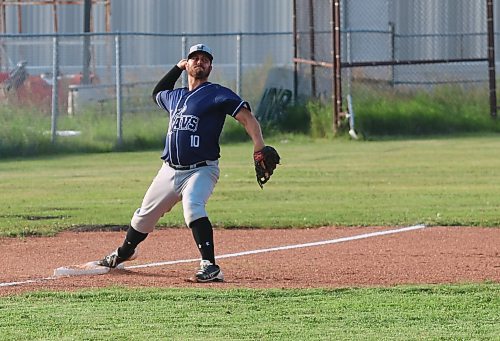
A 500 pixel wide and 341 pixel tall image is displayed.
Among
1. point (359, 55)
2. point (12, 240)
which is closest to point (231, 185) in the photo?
point (12, 240)

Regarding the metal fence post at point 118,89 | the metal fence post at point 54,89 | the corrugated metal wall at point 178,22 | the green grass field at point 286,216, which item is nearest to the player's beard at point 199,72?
the green grass field at point 286,216

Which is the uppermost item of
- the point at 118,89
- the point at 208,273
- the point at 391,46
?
the point at 391,46

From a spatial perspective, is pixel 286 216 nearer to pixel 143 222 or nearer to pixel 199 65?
pixel 143 222

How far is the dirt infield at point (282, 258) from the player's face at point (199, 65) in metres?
1.52

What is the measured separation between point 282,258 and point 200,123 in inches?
73.6

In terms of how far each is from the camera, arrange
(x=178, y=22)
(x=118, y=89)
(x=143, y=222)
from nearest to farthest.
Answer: (x=143, y=222) < (x=118, y=89) < (x=178, y=22)

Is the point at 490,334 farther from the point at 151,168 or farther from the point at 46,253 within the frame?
the point at 151,168

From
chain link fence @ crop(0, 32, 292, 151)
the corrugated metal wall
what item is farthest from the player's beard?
the corrugated metal wall

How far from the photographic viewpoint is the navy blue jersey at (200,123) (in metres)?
8.98

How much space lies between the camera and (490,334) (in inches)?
267

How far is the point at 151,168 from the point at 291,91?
690 cm

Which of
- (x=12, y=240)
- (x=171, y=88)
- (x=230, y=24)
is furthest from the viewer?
(x=230, y=24)

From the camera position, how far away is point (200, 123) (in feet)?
29.5

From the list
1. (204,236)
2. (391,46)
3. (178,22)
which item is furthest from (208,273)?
(178,22)
